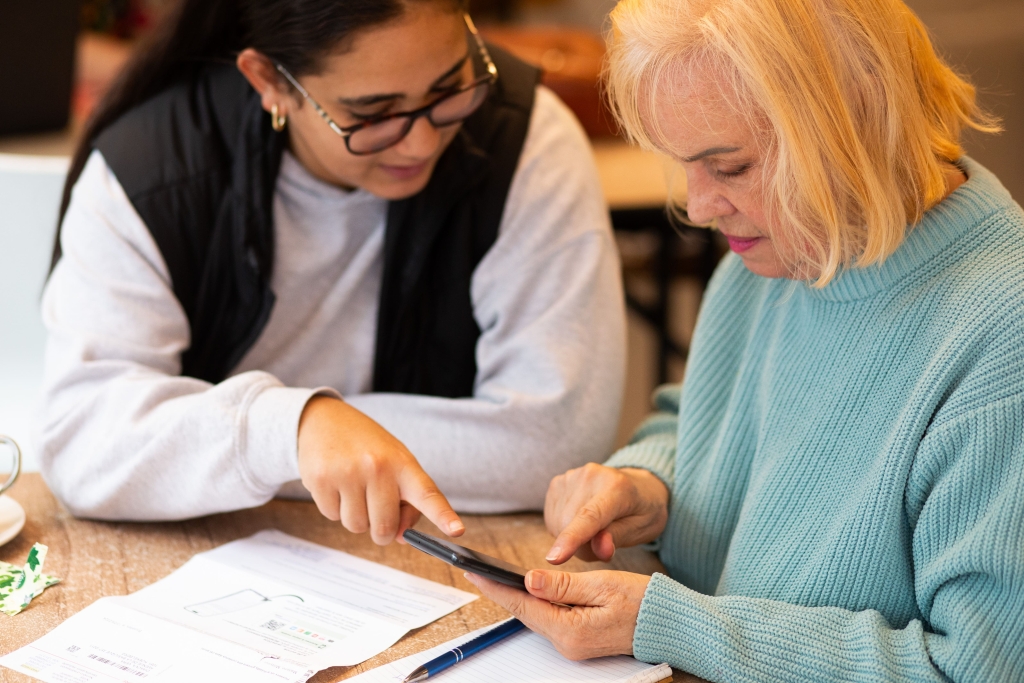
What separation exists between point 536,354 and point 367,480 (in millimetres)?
376

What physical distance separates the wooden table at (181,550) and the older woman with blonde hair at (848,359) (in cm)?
12

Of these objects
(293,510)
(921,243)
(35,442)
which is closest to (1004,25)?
(921,243)

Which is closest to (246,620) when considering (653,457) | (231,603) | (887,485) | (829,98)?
(231,603)

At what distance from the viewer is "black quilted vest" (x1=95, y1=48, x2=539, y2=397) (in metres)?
1.29

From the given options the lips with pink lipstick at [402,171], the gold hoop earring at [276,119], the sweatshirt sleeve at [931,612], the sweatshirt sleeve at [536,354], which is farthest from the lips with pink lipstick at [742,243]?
the gold hoop earring at [276,119]

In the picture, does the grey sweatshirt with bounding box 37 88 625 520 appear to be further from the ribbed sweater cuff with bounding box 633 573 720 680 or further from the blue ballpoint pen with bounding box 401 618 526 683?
the ribbed sweater cuff with bounding box 633 573 720 680

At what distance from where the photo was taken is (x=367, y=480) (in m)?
1.00

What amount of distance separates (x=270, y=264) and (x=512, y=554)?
0.50m

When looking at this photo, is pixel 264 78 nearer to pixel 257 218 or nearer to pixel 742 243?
pixel 257 218

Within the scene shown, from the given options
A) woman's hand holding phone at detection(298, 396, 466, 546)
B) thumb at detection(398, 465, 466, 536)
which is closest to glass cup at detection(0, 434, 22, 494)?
woman's hand holding phone at detection(298, 396, 466, 546)

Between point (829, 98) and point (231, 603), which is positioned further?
point (231, 603)

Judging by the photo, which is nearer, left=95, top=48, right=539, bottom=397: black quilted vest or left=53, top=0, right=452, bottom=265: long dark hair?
left=53, top=0, right=452, bottom=265: long dark hair

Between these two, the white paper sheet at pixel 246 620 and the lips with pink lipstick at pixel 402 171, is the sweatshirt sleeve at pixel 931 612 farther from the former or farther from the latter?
the lips with pink lipstick at pixel 402 171

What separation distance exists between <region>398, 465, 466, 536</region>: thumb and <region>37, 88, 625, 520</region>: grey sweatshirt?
5.5 inches
